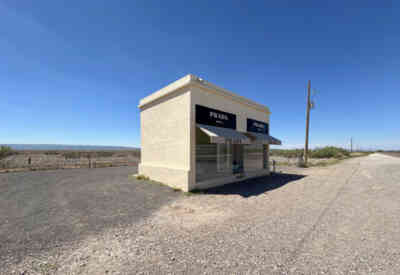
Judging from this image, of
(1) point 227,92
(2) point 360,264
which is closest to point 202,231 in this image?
(2) point 360,264

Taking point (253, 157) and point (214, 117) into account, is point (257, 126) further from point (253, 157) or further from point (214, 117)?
point (214, 117)

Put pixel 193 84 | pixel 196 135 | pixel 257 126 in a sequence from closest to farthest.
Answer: pixel 193 84, pixel 196 135, pixel 257 126

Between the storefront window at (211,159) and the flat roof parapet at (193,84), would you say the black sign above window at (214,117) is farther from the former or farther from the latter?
the flat roof parapet at (193,84)

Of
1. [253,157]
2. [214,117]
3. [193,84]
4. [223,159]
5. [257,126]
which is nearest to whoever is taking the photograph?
[193,84]

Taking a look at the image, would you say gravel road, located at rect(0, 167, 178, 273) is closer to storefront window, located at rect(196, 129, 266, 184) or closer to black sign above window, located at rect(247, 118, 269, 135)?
storefront window, located at rect(196, 129, 266, 184)

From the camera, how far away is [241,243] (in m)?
3.19

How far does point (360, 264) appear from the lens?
256cm

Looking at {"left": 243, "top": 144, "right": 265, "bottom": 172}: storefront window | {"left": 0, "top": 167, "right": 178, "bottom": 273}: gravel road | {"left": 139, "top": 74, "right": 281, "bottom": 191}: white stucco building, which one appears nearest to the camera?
{"left": 0, "top": 167, "right": 178, "bottom": 273}: gravel road

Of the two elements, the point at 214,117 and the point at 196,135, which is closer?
the point at 196,135

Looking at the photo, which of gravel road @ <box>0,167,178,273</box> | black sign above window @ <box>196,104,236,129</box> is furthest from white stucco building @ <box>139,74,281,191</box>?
gravel road @ <box>0,167,178,273</box>

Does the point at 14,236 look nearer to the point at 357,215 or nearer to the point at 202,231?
the point at 202,231

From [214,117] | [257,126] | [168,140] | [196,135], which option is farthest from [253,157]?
[168,140]

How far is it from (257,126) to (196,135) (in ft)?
20.5

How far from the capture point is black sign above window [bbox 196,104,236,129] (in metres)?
7.90
